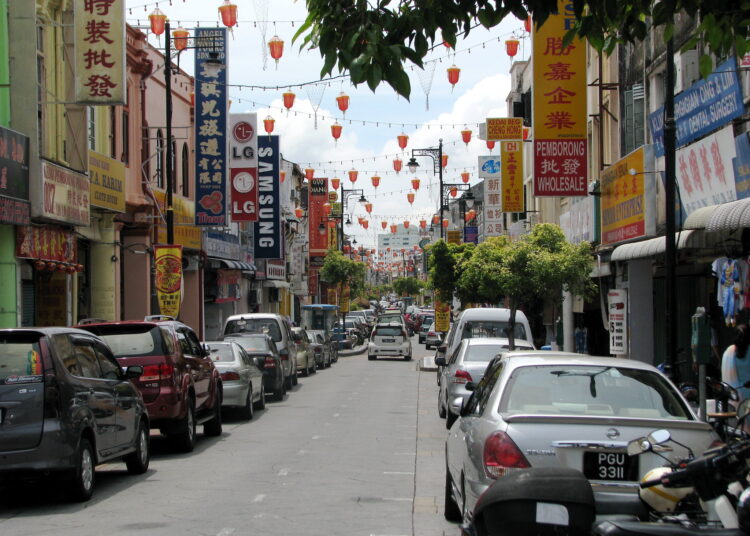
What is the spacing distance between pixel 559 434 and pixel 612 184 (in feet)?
55.2

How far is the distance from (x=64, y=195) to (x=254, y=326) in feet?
23.5

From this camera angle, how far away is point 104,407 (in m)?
11.1

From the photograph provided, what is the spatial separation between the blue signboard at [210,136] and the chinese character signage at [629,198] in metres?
12.6

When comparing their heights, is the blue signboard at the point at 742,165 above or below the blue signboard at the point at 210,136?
below

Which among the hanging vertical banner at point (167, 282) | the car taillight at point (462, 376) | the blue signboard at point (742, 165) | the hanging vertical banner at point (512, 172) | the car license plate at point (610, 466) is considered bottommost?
the car taillight at point (462, 376)

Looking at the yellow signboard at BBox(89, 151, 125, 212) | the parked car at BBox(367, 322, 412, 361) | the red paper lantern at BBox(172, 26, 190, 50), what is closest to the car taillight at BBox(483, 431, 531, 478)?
the yellow signboard at BBox(89, 151, 125, 212)

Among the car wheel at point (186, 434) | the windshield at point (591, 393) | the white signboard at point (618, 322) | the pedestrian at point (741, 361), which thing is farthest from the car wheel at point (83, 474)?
the white signboard at point (618, 322)

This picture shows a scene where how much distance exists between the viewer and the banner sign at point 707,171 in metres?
14.7

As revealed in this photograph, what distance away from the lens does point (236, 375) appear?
1880 cm

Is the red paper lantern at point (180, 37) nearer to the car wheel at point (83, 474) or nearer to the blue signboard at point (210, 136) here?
the blue signboard at point (210, 136)

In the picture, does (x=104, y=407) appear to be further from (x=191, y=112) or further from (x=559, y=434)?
(x=191, y=112)

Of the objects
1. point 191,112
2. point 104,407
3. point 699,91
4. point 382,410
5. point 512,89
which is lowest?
point 382,410

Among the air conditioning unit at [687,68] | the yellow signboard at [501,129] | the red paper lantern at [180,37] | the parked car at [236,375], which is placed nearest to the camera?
the air conditioning unit at [687,68]

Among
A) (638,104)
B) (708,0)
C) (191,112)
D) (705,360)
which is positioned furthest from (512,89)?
(708,0)
